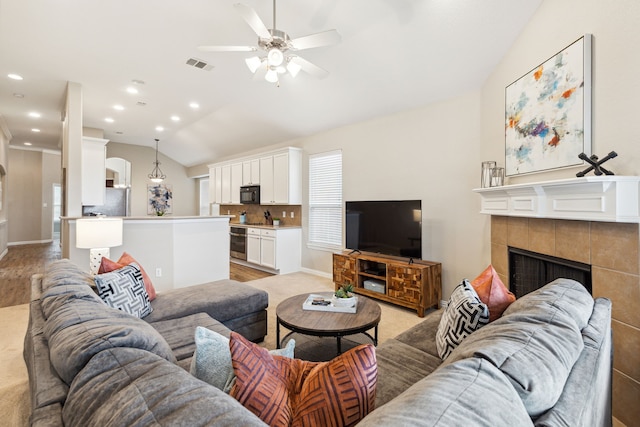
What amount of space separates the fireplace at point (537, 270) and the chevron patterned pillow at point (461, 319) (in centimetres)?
108

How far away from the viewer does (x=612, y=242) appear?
5.99 ft

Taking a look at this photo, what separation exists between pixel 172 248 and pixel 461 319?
157 inches

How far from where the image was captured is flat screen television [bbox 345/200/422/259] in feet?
12.5

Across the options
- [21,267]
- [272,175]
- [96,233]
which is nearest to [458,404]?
[96,233]

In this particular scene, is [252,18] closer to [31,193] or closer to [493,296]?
[493,296]

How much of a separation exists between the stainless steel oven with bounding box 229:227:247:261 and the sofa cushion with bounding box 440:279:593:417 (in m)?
5.86

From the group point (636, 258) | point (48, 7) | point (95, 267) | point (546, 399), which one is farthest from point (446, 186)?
point (48, 7)

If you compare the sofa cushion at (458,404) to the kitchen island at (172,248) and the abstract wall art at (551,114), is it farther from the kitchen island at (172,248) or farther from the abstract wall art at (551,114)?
the kitchen island at (172,248)

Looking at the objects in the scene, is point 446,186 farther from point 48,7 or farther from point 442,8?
point 48,7

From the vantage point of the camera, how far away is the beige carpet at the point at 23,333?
1.87m

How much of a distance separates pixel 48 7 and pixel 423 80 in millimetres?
3897

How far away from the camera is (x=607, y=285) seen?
1.85 metres

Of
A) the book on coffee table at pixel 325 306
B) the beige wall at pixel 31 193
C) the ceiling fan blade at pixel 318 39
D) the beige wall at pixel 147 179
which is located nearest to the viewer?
the ceiling fan blade at pixel 318 39

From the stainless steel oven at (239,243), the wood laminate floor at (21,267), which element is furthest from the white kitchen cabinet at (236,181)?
the wood laminate floor at (21,267)
